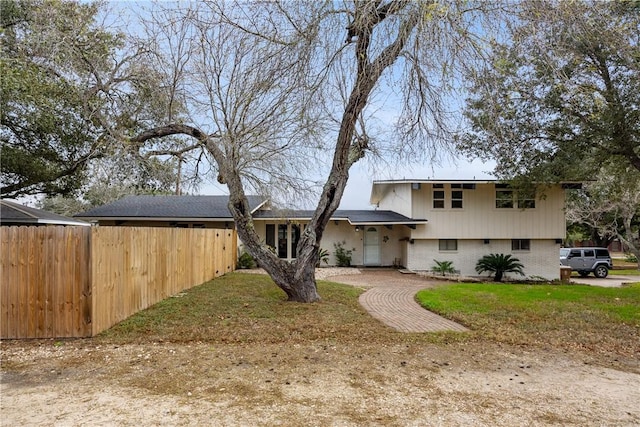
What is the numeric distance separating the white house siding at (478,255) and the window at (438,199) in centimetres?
163

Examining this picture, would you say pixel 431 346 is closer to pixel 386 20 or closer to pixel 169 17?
pixel 386 20

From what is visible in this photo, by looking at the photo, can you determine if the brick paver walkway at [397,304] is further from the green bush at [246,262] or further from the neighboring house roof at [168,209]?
the neighboring house roof at [168,209]

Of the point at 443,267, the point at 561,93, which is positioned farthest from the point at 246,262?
the point at 561,93

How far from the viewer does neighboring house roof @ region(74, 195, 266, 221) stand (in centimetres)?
1758

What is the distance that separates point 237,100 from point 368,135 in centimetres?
325

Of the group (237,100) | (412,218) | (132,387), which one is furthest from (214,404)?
(412,218)

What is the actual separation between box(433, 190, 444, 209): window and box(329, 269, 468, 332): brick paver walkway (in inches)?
156

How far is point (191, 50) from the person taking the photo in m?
8.70

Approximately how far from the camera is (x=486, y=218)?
18.8 meters

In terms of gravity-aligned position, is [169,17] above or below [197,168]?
above

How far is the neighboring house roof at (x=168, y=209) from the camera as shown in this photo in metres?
17.6

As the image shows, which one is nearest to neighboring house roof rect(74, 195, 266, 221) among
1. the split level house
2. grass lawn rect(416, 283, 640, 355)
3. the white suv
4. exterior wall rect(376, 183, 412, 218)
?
the split level house

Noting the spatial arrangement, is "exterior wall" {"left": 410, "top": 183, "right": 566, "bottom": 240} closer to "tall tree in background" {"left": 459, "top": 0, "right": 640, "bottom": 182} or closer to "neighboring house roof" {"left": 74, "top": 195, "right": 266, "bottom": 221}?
"tall tree in background" {"left": 459, "top": 0, "right": 640, "bottom": 182}

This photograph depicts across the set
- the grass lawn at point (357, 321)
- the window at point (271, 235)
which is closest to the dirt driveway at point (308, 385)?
the grass lawn at point (357, 321)
